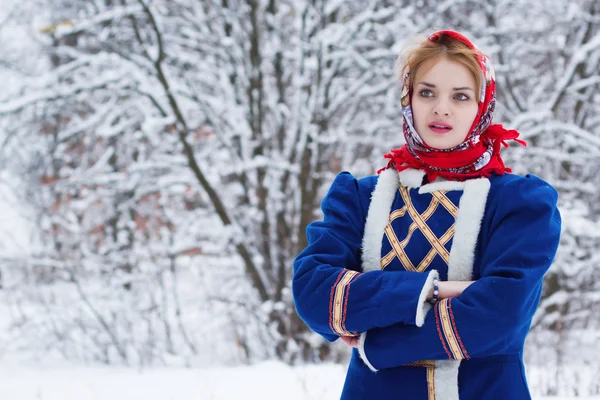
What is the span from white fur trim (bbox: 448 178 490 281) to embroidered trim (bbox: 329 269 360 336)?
220mm

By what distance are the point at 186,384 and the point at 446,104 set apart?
10.2 ft

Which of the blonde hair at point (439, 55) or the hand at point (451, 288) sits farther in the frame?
the blonde hair at point (439, 55)

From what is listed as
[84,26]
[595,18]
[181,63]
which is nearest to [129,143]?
[181,63]

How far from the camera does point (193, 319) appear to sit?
7664 mm

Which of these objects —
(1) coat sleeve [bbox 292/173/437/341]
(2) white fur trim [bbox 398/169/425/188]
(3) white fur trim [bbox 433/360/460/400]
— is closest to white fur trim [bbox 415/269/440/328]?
(1) coat sleeve [bbox 292/173/437/341]

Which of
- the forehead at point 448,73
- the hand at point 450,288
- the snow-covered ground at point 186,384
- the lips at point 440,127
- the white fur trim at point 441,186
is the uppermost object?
the forehead at point 448,73

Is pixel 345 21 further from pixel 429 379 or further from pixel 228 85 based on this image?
pixel 429 379

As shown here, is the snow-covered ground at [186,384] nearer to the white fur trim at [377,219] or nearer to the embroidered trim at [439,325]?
the white fur trim at [377,219]

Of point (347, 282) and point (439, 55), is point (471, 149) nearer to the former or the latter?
point (439, 55)

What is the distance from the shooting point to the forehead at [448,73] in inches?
55.2

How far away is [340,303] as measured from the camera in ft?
4.38

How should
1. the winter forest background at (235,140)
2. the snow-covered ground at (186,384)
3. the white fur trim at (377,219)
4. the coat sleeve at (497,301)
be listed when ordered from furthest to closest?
→ 1. the winter forest background at (235,140)
2. the snow-covered ground at (186,384)
3. the white fur trim at (377,219)
4. the coat sleeve at (497,301)

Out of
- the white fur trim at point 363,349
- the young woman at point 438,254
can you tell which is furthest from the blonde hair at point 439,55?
the white fur trim at point 363,349

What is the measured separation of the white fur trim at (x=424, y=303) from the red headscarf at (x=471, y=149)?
0.27 meters
